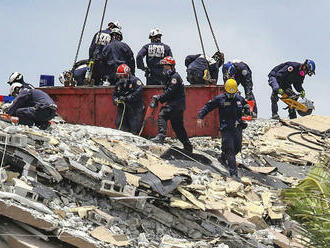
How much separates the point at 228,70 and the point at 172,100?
333cm

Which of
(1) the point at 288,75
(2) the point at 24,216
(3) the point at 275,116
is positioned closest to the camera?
(2) the point at 24,216

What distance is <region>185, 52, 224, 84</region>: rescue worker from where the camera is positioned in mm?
16750

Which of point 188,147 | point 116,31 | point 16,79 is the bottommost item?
point 188,147

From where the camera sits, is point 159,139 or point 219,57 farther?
point 219,57

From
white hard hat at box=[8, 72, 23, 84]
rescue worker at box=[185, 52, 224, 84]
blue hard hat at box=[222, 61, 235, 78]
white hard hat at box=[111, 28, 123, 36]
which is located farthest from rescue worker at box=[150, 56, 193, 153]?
blue hard hat at box=[222, 61, 235, 78]

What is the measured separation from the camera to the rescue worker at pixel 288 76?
18.9 m

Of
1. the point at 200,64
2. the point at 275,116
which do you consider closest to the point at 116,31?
the point at 200,64

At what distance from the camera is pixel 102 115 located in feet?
53.9

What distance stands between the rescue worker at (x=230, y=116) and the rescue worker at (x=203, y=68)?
242 cm

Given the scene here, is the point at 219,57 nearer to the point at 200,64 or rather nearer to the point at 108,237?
the point at 200,64

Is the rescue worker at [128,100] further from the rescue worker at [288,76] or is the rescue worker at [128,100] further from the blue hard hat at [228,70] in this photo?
the rescue worker at [288,76]

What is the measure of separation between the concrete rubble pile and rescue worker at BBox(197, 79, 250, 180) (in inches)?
65.6

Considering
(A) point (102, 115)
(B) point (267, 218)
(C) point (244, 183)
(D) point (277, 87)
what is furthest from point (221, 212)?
(D) point (277, 87)

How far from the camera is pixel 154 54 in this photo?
16406mm
